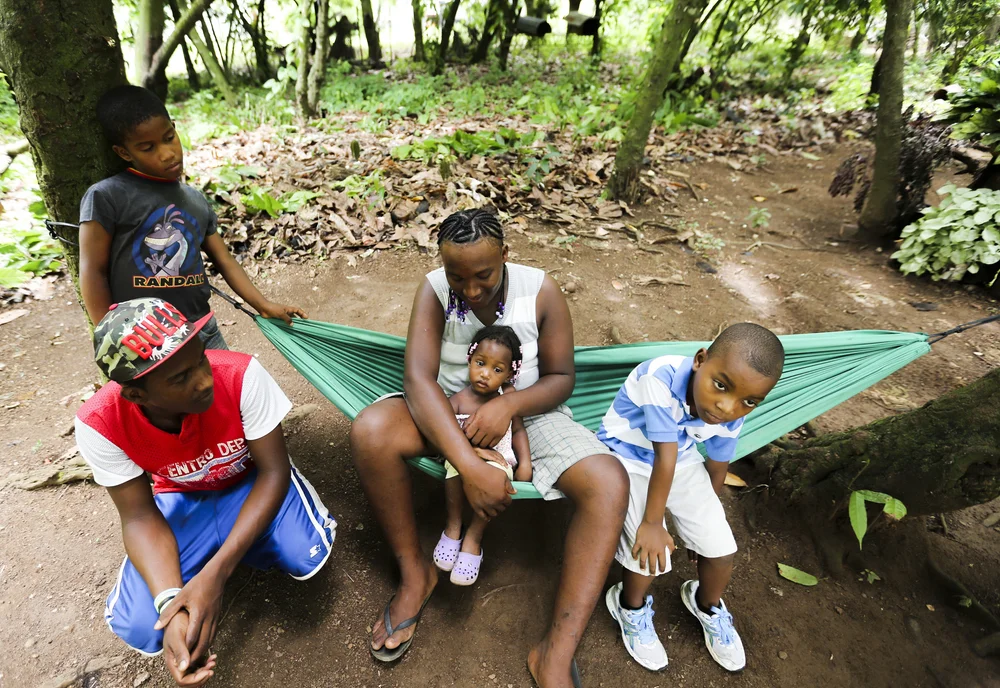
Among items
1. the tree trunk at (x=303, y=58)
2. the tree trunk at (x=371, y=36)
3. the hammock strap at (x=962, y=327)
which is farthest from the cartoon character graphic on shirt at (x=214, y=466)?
the tree trunk at (x=371, y=36)

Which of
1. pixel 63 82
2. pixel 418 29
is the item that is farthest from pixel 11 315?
pixel 418 29

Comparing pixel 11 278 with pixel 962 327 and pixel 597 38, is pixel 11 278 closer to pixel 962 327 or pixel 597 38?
pixel 962 327

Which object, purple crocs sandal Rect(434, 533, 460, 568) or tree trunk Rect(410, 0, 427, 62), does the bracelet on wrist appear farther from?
tree trunk Rect(410, 0, 427, 62)

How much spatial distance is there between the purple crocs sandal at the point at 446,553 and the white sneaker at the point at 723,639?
2.49 feet

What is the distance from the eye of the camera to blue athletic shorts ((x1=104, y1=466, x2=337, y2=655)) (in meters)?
1.41

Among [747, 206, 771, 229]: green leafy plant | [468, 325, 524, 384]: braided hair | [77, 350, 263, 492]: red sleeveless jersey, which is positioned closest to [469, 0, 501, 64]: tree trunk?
[747, 206, 771, 229]: green leafy plant

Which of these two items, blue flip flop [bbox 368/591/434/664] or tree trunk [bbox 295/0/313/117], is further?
tree trunk [bbox 295/0/313/117]

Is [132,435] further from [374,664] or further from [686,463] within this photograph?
[686,463]

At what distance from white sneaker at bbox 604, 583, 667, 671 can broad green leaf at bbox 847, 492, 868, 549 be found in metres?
0.62

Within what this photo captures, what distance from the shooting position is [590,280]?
327 cm

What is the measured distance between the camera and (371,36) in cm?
923

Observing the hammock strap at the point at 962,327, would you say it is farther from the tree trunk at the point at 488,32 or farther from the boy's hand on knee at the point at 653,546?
the tree trunk at the point at 488,32

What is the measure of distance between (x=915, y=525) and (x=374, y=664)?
1807 millimetres

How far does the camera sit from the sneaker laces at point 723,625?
1.52m
